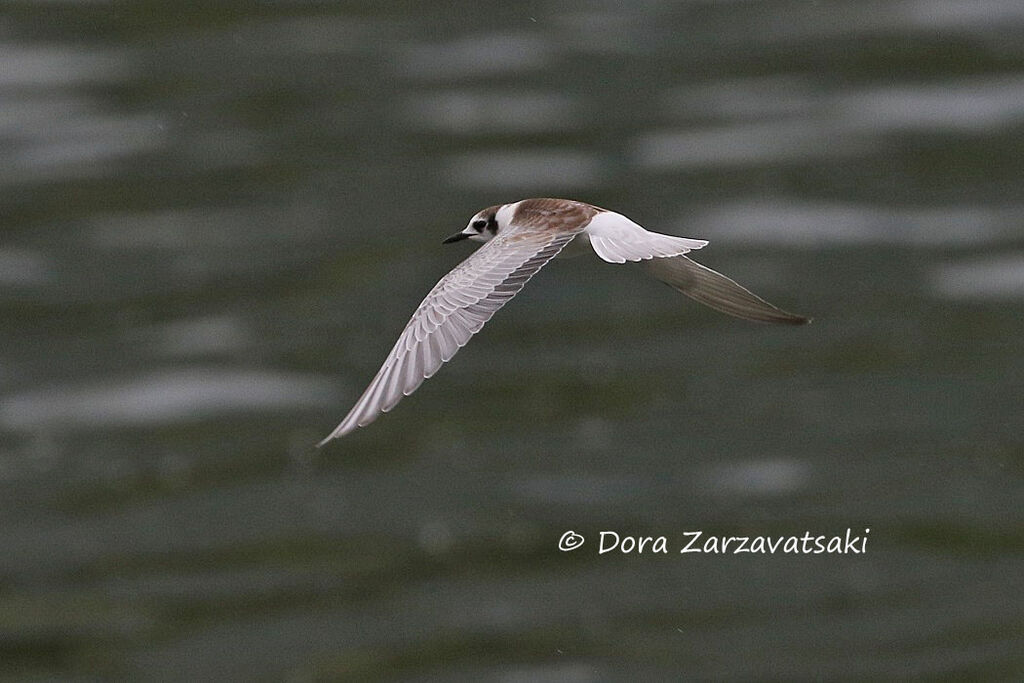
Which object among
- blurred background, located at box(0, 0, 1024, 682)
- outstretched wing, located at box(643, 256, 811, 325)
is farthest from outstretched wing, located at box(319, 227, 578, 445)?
blurred background, located at box(0, 0, 1024, 682)

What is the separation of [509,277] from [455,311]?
0.19 meters

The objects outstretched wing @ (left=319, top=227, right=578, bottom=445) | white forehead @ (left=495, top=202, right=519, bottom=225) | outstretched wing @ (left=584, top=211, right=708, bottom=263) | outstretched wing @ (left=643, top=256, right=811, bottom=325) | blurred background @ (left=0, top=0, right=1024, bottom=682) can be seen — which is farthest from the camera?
blurred background @ (left=0, top=0, right=1024, bottom=682)

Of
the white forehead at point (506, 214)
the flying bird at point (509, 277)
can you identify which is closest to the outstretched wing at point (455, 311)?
the flying bird at point (509, 277)

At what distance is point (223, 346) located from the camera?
11.4 metres

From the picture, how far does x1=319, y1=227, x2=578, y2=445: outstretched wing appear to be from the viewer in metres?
3.97

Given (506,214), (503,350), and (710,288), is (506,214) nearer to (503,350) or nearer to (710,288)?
(710,288)

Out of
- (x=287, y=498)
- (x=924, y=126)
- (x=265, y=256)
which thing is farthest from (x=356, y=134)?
(x=924, y=126)

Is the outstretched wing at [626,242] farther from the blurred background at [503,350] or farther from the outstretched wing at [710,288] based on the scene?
the blurred background at [503,350]

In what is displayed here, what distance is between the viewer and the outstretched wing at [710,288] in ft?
16.5

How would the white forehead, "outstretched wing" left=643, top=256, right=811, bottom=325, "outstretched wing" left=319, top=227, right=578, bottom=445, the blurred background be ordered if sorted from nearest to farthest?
"outstretched wing" left=319, top=227, right=578, bottom=445
"outstretched wing" left=643, top=256, right=811, bottom=325
the white forehead
the blurred background

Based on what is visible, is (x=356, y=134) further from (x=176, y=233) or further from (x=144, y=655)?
(x=144, y=655)

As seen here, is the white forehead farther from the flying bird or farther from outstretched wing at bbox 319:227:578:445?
outstretched wing at bbox 319:227:578:445

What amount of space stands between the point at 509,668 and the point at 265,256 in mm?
3619

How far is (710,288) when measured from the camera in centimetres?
523
